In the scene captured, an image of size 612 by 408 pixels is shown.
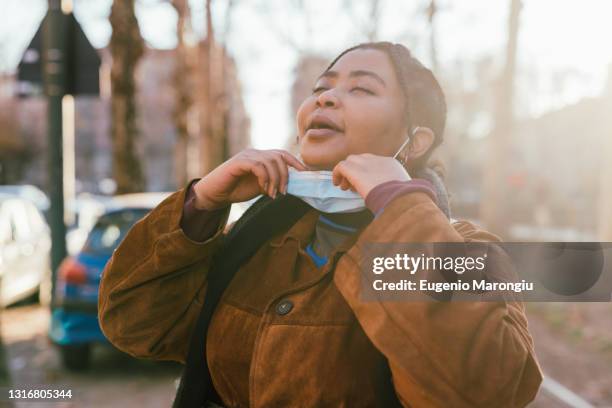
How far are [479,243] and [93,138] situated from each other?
5515 centimetres

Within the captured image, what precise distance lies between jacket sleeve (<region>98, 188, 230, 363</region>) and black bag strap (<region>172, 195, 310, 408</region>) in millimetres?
50

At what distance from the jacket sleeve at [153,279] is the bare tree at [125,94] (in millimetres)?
12234

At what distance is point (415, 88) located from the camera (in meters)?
1.51

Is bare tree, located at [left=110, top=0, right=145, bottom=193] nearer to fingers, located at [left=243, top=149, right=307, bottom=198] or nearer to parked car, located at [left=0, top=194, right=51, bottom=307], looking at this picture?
parked car, located at [left=0, top=194, right=51, bottom=307]

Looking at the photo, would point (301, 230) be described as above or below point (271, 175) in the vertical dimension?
below

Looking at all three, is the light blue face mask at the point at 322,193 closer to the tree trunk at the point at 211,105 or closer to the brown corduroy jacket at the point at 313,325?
the brown corduroy jacket at the point at 313,325

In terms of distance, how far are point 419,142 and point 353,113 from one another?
8.9 inches

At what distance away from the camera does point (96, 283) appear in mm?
5035

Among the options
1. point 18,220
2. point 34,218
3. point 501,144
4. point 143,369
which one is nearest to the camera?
point 143,369

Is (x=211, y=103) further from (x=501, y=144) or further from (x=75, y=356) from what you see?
(x=75, y=356)

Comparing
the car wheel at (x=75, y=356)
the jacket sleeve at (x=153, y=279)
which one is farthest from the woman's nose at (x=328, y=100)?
the car wheel at (x=75, y=356)

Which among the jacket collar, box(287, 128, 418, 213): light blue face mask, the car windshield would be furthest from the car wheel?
box(287, 128, 418, 213): light blue face mask

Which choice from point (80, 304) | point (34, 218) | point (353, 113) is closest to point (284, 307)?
point (353, 113)

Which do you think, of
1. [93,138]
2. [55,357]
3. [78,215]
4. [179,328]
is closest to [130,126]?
[78,215]
